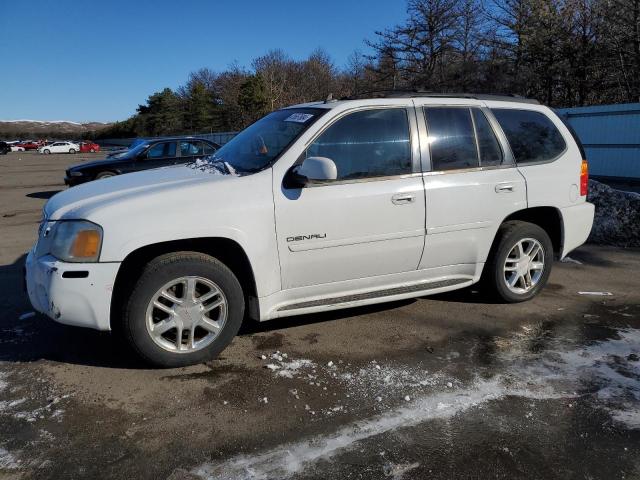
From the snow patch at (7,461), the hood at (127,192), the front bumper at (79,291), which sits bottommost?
the snow patch at (7,461)

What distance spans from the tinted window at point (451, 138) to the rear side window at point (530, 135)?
0.42 metres

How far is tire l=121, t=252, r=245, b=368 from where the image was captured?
11.3ft

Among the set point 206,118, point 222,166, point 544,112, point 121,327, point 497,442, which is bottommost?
point 497,442

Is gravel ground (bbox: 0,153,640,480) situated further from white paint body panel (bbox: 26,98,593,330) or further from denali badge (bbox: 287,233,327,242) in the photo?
denali badge (bbox: 287,233,327,242)

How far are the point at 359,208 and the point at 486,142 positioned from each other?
4.88 feet

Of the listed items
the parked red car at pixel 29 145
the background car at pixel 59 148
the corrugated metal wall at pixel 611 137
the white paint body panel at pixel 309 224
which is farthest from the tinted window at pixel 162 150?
the parked red car at pixel 29 145

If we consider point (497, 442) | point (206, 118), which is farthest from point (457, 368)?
point (206, 118)

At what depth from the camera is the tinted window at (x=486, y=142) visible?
4613 mm

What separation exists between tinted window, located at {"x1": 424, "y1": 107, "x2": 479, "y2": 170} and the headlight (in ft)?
8.59

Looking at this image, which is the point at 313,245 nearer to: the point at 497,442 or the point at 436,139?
the point at 436,139

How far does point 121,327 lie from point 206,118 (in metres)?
56.8

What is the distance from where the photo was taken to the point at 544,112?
511 centimetres

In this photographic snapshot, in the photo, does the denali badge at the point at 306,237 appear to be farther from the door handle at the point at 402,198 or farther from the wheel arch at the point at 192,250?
the door handle at the point at 402,198

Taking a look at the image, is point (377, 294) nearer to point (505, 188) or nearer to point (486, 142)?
point (505, 188)
